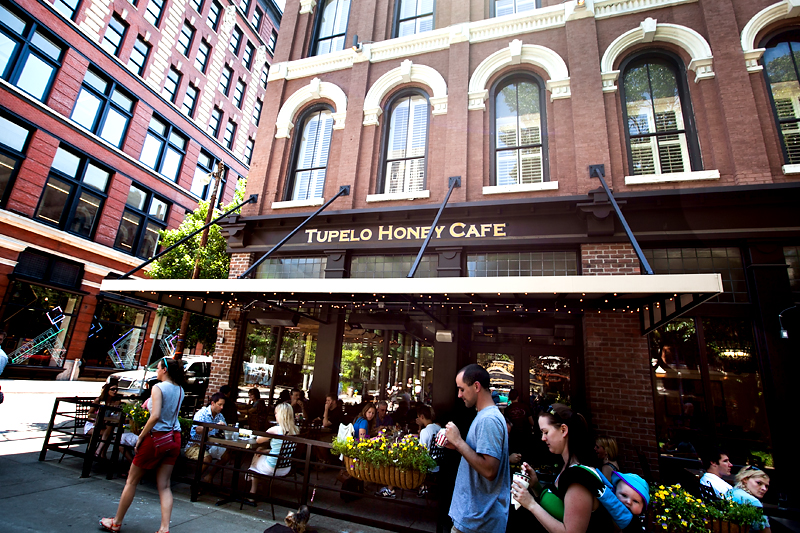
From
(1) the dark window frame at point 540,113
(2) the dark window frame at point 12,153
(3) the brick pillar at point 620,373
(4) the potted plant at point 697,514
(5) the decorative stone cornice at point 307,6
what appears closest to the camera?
(4) the potted plant at point 697,514

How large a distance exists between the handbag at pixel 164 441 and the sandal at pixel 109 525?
2.72 feet

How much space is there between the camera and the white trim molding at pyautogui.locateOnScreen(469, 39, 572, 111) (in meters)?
8.64

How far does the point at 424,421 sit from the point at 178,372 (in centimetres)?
390

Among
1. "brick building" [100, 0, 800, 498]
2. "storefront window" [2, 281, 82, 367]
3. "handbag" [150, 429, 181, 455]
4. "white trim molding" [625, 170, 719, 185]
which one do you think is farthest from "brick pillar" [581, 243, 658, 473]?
"storefront window" [2, 281, 82, 367]

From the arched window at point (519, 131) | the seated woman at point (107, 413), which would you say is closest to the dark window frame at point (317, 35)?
the arched window at point (519, 131)

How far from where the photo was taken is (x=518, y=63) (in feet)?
30.3

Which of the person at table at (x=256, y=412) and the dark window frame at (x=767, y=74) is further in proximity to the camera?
the person at table at (x=256, y=412)

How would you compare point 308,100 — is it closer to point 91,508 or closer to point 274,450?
point 274,450

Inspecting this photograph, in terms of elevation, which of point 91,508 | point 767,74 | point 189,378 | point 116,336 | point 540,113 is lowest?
point 91,508

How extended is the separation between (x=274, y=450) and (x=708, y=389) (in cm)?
714

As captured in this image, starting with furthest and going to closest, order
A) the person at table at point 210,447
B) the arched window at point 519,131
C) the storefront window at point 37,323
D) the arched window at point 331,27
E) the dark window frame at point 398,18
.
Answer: the storefront window at point 37,323, the arched window at point 331,27, the dark window frame at point 398,18, the arched window at point 519,131, the person at table at point 210,447

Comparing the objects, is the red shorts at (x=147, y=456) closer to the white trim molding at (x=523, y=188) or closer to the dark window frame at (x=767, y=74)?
the white trim molding at (x=523, y=188)

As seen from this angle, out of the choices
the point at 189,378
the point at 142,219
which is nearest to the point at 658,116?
the point at 189,378

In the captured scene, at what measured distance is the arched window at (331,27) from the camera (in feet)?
38.7
